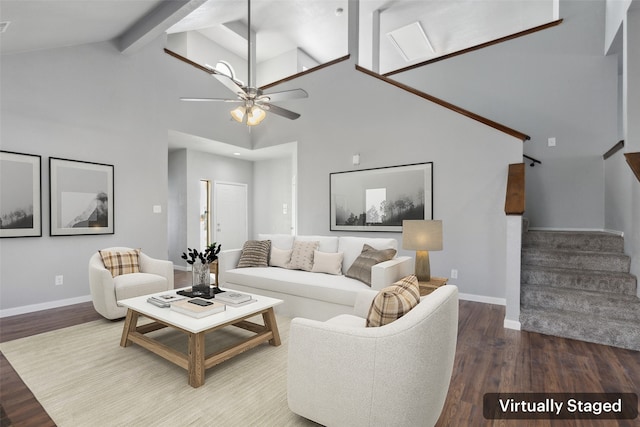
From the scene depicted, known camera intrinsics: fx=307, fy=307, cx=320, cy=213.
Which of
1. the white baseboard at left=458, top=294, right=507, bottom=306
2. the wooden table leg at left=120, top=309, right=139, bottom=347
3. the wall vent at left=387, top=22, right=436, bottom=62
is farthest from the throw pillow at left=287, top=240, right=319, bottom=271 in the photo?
the wall vent at left=387, top=22, right=436, bottom=62

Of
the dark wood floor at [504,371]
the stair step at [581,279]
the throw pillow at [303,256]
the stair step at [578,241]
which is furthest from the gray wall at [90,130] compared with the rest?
the stair step at [578,241]

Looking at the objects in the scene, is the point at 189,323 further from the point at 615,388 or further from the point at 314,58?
the point at 314,58

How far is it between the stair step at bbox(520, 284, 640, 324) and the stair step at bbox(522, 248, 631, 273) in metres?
0.37

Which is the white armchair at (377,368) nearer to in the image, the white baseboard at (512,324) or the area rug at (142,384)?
the area rug at (142,384)

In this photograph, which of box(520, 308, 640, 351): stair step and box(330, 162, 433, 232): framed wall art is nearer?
box(520, 308, 640, 351): stair step

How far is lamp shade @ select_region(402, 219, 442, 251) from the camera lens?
2.97 m

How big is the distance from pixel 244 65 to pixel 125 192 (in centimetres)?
449

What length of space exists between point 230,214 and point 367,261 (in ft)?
15.2

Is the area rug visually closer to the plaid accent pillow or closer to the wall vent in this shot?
the plaid accent pillow

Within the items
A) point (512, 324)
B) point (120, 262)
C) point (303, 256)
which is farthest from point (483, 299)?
point (120, 262)

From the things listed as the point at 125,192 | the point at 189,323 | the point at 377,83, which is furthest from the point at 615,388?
the point at 125,192

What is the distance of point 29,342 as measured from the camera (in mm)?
2684

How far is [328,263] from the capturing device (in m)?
3.64

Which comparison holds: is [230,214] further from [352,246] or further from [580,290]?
[580,290]
